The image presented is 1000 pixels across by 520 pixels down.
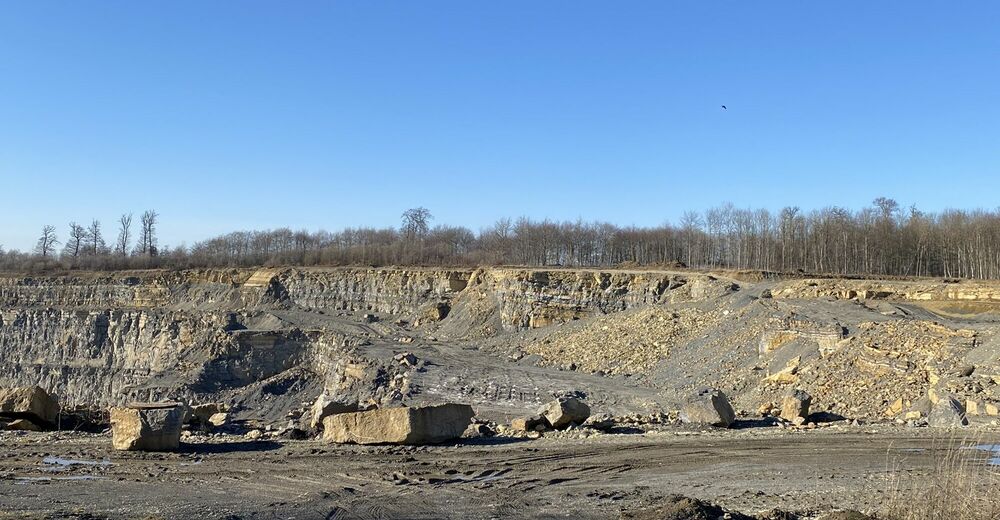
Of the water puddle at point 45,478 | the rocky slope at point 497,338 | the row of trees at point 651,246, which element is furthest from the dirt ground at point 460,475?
the row of trees at point 651,246

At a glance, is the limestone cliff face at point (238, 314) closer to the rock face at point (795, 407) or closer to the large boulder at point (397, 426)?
the rock face at point (795, 407)

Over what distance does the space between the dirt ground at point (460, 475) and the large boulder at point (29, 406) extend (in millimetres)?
1384

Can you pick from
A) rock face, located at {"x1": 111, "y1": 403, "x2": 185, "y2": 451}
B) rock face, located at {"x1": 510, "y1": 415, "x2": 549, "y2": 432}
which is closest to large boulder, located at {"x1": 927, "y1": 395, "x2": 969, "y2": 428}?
rock face, located at {"x1": 510, "y1": 415, "x2": 549, "y2": 432}

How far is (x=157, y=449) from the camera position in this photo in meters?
12.5

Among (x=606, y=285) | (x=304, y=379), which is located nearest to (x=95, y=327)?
(x=304, y=379)

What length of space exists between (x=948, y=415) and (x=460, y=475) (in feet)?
38.7

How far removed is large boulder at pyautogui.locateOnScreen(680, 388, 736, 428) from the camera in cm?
1553

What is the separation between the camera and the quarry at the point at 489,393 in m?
9.98

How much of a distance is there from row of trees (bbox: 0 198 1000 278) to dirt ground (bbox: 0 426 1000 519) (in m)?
50.9

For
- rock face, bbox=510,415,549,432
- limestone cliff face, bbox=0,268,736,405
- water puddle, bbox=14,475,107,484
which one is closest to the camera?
water puddle, bbox=14,475,107,484

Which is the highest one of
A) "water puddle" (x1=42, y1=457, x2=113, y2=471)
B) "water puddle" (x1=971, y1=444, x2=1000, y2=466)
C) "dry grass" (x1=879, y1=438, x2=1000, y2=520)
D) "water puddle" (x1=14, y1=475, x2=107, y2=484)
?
"dry grass" (x1=879, y1=438, x2=1000, y2=520)

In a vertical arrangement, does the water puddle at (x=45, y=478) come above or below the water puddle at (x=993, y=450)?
below

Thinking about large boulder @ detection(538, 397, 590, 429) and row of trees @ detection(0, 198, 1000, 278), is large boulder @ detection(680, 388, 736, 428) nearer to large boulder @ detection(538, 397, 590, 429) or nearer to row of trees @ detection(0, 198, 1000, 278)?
large boulder @ detection(538, 397, 590, 429)

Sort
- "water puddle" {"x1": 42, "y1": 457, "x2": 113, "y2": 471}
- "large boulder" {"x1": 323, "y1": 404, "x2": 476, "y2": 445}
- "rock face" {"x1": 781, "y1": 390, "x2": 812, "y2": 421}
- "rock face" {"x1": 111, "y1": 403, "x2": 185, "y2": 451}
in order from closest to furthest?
"water puddle" {"x1": 42, "y1": 457, "x2": 113, "y2": 471}
"rock face" {"x1": 111, "y1": 403, "x2": 185, "y2": 451}
"large boulder" {"x1": 323, "y1": 404, "x2": 476, "y2": 445}
"rock face" {"x1": 781, "y1": 390, "x2": 812, "y2": 421}
